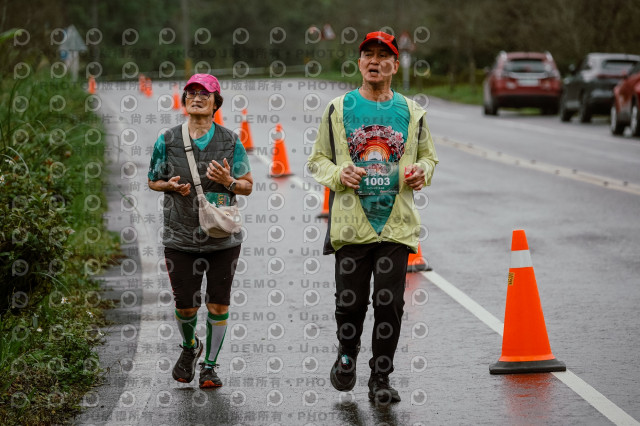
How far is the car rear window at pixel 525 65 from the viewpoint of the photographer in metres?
35.1

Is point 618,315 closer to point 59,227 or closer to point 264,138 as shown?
point 59,227

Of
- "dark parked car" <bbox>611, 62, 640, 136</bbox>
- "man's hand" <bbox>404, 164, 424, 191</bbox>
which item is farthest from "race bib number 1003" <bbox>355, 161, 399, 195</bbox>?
"dark parked car" <bbox>611, 62, 640, 136</bbox>

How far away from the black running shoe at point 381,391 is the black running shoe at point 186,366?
41.8 inches

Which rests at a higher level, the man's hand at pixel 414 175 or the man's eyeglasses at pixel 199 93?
the man's eyeglasses at pixel 199 93

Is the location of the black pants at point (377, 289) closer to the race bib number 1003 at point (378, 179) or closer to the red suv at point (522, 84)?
the race bib number 1003 at point (378, 179)

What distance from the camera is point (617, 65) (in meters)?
31.1

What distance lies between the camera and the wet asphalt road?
6.22m

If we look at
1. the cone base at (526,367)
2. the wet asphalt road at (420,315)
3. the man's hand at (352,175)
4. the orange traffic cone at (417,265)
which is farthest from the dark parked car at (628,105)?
the man's hand at (352,175)

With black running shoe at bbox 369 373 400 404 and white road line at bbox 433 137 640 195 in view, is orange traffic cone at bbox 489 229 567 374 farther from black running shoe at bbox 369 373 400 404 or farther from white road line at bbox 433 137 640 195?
white road line at bbox 433 137 640 195

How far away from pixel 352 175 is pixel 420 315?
9.70 ft

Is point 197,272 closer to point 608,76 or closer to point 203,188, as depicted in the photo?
point 203,188

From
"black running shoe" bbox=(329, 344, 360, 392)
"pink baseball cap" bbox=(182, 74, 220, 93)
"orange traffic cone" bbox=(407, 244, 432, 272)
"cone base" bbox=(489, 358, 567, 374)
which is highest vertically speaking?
"pink baseball cap" bbox=(182, 74, 220, 93)

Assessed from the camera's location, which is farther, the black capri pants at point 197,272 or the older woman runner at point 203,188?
the black capri pants at point 197,272

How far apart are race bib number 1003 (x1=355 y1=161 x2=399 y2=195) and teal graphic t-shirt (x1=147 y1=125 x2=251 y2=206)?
77cm
